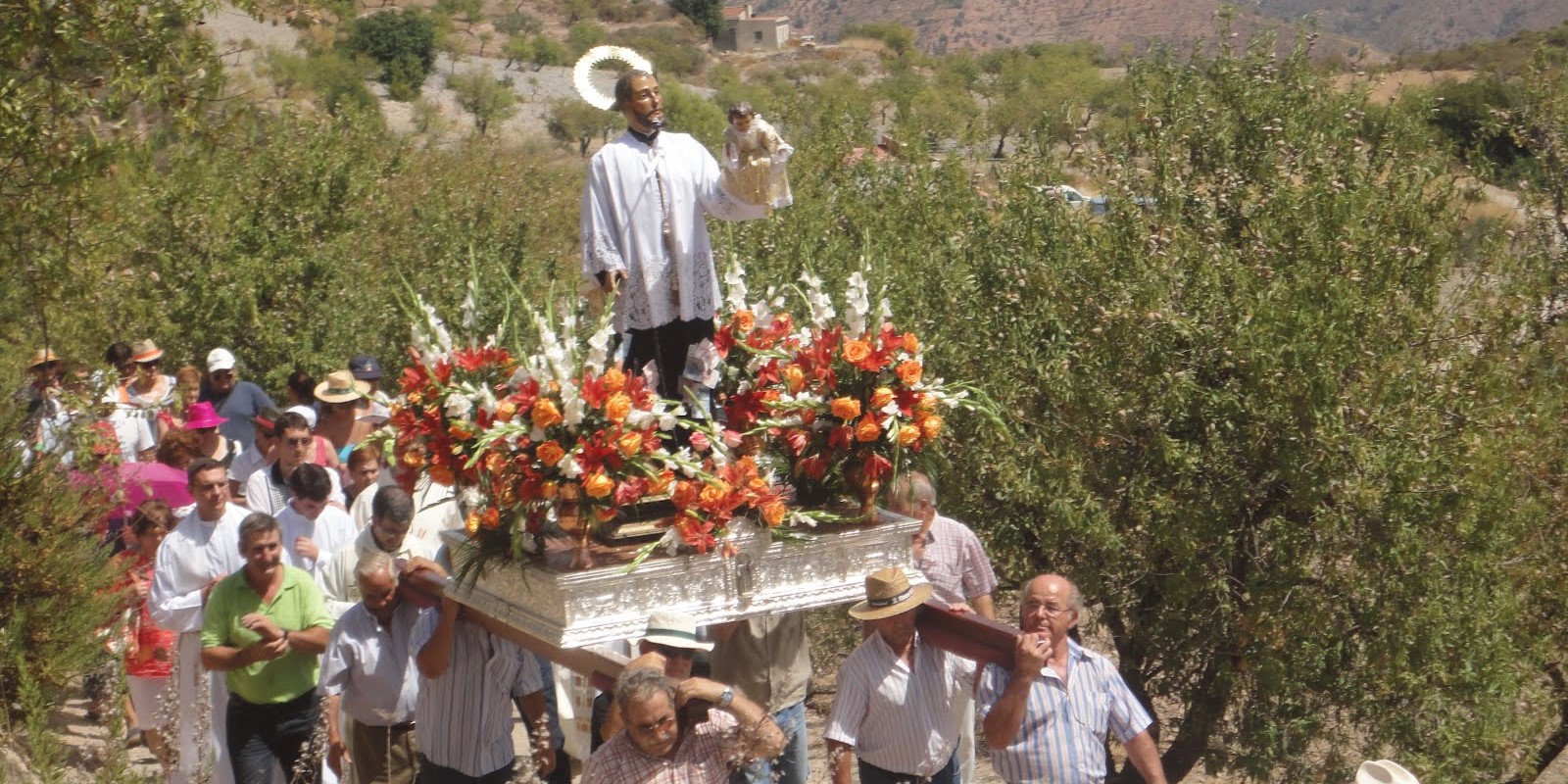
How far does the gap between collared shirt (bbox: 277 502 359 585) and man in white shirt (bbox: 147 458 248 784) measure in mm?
321

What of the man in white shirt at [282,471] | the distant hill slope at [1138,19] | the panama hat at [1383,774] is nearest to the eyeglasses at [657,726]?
the panama hat at [1383,774]

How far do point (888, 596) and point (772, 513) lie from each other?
0.54 meters

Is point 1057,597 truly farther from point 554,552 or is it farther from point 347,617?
point 347,617

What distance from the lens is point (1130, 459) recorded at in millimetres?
9680

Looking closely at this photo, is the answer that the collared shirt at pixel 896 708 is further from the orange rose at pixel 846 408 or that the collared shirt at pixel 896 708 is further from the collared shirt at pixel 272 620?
the collared shirt at pixel 272 620

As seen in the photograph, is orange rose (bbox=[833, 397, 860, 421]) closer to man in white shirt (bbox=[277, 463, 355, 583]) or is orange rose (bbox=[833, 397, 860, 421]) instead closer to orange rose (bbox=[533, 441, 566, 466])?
orange rose (bbox=[533, 441, 566, 466])

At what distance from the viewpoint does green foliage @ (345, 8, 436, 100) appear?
91.1 meters

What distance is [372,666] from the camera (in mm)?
6789

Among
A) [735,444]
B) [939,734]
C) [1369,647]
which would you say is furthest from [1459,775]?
[735,444]

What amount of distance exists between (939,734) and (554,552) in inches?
65.3

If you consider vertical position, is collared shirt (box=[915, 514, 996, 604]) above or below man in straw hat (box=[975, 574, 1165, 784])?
below

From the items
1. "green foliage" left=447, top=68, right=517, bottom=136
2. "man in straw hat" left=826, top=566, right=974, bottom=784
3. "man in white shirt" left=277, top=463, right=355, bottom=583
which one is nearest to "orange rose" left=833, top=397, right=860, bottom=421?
"man in straw hat" left=826, top=566, right=974, bottom=784

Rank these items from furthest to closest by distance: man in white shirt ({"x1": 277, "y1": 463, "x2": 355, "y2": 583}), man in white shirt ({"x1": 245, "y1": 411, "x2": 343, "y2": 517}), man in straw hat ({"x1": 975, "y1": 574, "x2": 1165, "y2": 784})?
man in white shirt ({"x1": 245, "y1": 411, "x2": 343, "y2": 517}), man in white shirt ({"x1": 277, "y1": 463, "x2": 355, "y2": 583}), man in straw hat ({"x1": 975, "y1": 574, "x2": 1165, "y2": 784})

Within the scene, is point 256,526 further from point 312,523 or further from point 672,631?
point 672,631
